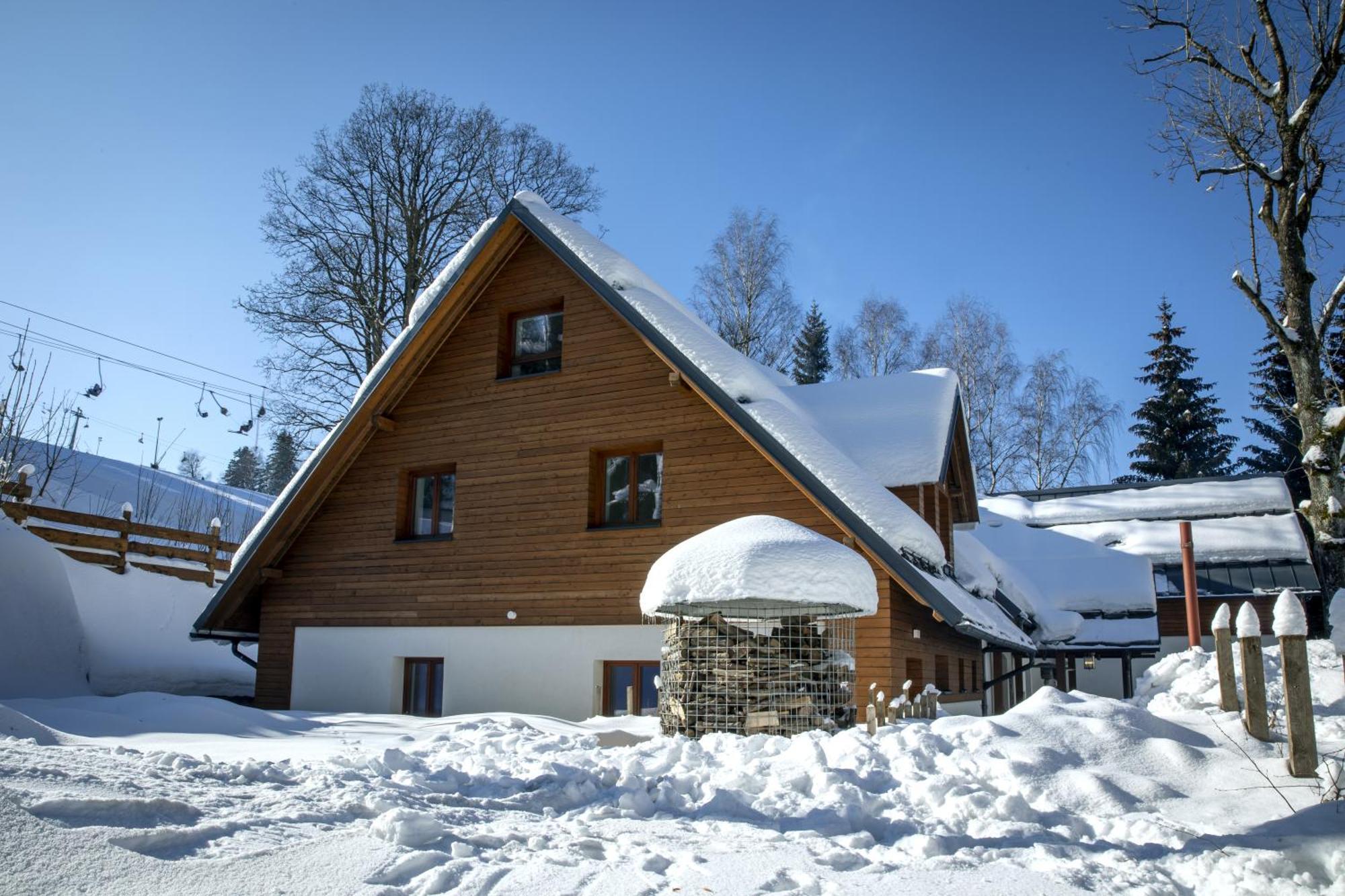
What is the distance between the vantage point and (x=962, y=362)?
1206 inches

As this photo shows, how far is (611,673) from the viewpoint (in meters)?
13.1

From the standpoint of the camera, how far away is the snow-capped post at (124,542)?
1862cm

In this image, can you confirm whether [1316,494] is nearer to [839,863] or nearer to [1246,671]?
[1246,671]

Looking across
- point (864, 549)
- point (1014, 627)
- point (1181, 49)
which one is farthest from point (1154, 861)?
point (1014, 627)

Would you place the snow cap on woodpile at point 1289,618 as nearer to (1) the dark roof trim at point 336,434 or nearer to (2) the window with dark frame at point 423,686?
(2) the window with dark frame at point 423,686

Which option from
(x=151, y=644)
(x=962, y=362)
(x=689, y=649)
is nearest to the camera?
(x=689, y=649)

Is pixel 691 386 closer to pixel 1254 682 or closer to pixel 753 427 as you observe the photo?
pixel 753 427

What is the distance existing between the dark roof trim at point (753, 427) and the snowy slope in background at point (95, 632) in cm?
846

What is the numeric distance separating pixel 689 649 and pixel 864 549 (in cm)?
294

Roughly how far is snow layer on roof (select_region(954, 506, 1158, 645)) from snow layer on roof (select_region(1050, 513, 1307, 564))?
102cm

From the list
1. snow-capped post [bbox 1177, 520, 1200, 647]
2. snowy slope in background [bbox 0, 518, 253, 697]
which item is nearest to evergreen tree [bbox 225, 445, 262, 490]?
snowy slope in background [bbox 0, 518, 253, 697]

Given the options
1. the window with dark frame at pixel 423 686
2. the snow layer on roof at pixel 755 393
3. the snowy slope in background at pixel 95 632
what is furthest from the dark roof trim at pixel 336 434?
the window with dark frame at pixel 423 686

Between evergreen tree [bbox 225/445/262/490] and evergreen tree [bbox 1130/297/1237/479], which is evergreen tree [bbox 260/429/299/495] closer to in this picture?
evergreen tree [bbox 225/445/262/490]

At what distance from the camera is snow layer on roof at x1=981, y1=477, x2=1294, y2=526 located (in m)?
26.9
